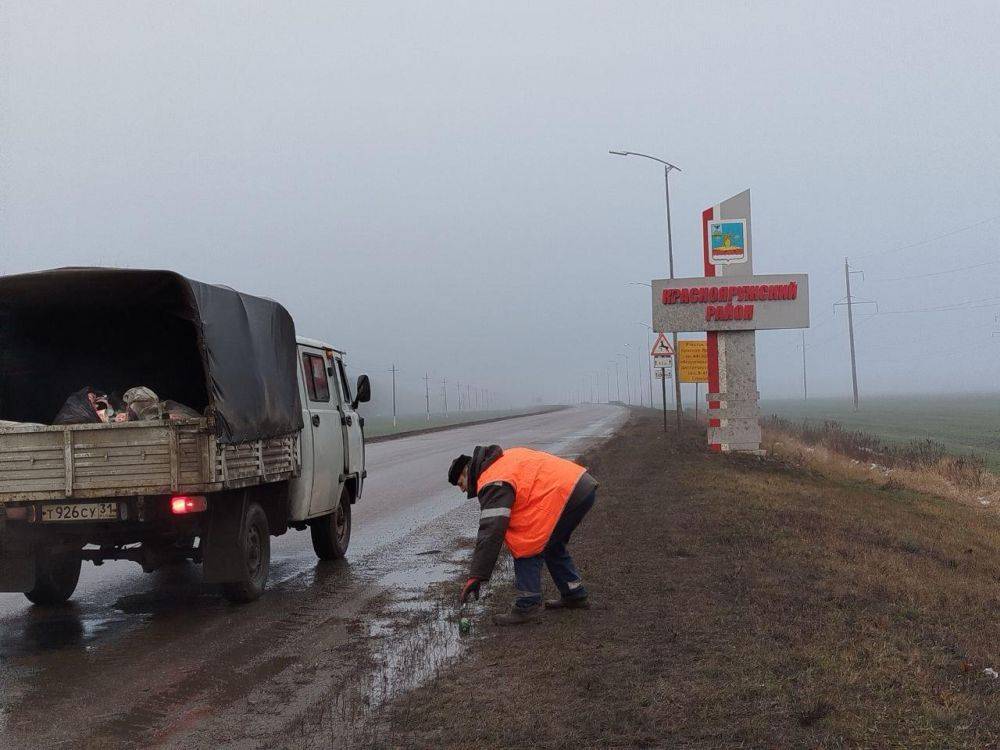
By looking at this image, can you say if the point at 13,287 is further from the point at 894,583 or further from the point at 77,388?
the point at 894,583

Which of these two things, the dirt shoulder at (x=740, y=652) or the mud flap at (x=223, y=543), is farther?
the mud flap at (x=223, y=543)

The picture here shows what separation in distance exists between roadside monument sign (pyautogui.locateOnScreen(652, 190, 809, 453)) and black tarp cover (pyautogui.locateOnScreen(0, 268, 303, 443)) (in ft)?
56.3

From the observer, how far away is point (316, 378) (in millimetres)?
10906

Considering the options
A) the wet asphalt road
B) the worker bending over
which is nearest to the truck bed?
the wet asphalt road

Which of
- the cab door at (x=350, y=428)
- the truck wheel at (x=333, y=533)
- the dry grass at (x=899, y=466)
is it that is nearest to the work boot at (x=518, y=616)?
the truck wheel at (x=333, y=533)

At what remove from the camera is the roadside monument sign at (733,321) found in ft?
83.4

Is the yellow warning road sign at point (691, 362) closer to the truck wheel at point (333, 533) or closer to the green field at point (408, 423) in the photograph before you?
the green field at point (408, 423)

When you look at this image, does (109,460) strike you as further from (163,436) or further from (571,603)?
(571,603)

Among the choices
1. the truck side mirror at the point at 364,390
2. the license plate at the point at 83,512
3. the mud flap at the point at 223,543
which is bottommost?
the mud flap at the point at 223,543

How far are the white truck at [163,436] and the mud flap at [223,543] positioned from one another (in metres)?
0.01

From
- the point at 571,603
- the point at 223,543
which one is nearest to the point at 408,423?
the point at 223,543

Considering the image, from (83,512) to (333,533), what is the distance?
3751mm

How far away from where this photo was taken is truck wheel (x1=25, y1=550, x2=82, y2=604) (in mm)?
8820

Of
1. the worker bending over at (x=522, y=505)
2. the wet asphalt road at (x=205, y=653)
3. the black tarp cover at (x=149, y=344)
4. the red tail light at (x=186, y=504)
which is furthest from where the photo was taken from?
the black tarp cover at (x=149, y=344)
